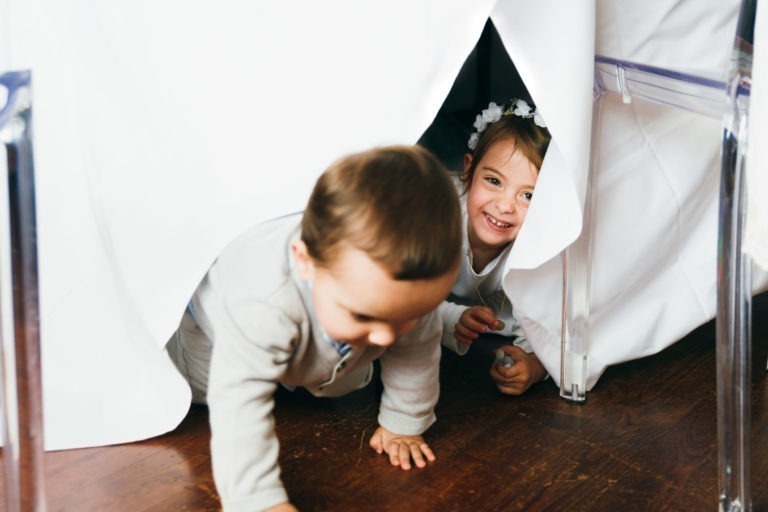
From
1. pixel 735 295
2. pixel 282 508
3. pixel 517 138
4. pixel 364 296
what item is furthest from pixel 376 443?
pixel 517 138

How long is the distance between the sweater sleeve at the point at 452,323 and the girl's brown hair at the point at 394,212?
1.71 ft

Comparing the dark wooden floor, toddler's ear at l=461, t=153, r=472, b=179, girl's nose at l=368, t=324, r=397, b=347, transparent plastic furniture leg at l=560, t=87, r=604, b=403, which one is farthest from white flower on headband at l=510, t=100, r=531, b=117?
girl's nose at l=368, t=324, r=397, b=347

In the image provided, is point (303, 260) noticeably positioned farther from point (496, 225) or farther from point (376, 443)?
point (496, 225)

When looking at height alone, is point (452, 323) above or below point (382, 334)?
below

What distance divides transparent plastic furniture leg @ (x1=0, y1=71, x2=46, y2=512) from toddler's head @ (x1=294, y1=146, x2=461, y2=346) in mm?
253

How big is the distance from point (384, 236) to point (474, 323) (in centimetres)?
54

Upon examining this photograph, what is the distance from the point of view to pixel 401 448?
109cm

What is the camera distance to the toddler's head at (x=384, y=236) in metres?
0.81

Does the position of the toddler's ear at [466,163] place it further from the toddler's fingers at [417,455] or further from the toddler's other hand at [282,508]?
the toddler's other hand at [282,508]

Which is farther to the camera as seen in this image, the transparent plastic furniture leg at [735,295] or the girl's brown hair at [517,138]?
the girl's brown hair at [517,138]

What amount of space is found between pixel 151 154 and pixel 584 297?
583mm

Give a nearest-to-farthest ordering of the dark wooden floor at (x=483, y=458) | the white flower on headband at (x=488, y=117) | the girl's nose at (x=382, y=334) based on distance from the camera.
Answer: the girl's nose at (x=382, y=334) < the dark wooden floor at (x=483, y=458) < the white flower on headband at (x=488, y=117)

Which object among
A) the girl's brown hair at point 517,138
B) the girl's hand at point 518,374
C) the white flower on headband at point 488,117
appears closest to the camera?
the girl's hand at point 518,374

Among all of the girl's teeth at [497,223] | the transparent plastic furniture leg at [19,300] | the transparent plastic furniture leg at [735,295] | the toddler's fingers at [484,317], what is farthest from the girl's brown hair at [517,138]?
the transparent plastic furniture leg at [19,300]
